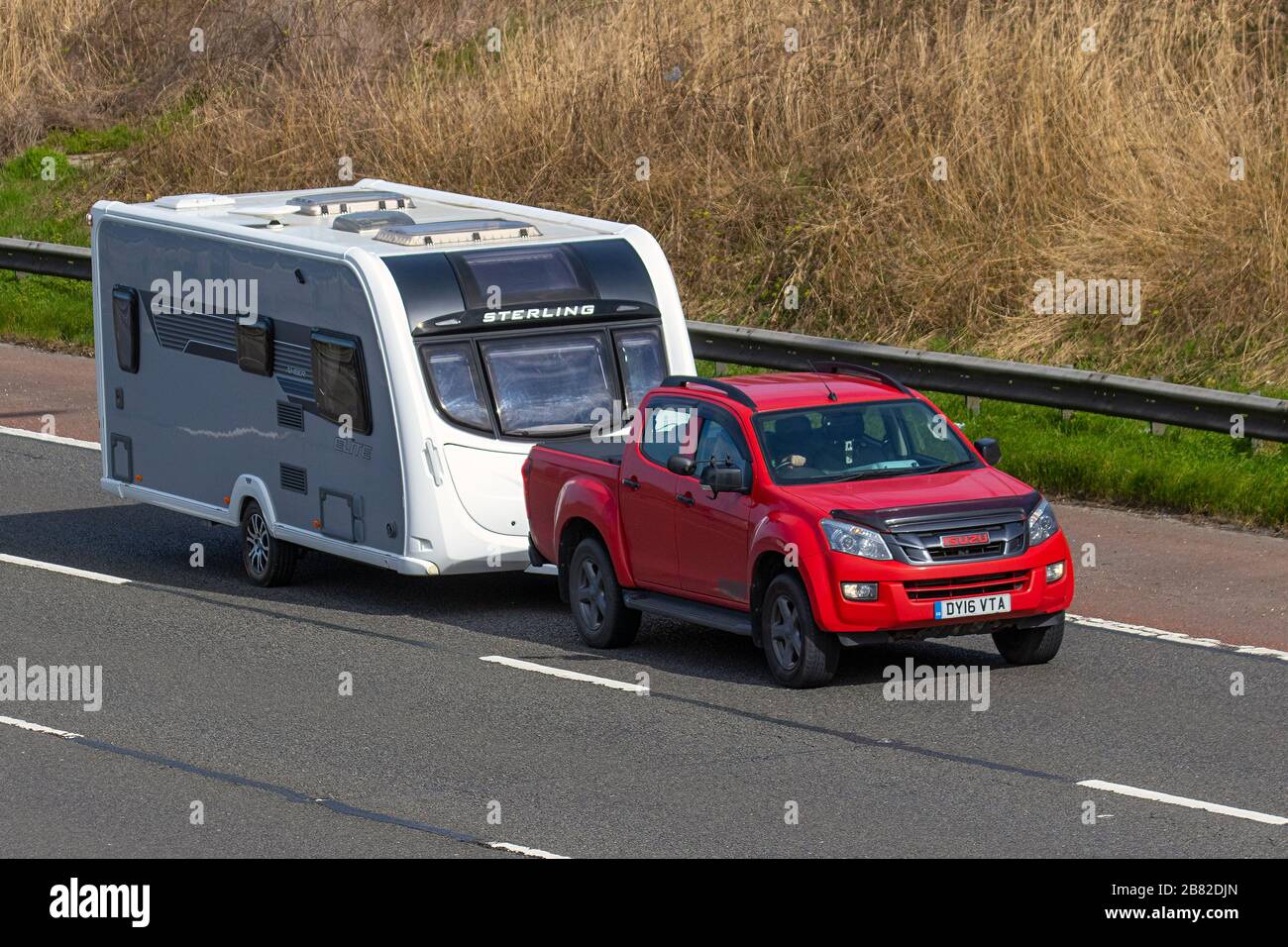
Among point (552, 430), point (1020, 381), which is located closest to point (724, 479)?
point (552, 430)

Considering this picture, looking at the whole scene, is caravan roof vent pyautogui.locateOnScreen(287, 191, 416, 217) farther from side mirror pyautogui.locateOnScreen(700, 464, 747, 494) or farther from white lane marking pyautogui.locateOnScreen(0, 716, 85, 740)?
white lane marking pyautogui.locateOnScreen(0, 716, 85, 740)

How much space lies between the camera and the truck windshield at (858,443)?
13875 mm

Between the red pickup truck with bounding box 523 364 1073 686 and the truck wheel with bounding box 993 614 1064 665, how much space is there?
12 mm

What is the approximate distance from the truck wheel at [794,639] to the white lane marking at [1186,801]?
2113 millimetres

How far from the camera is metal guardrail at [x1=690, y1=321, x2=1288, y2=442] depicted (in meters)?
18.5

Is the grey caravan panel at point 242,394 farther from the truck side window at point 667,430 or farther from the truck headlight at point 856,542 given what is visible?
the truck headlight at point 856,542

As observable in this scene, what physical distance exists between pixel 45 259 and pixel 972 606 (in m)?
18.2

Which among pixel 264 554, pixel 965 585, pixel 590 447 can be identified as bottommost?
pixel 264 554

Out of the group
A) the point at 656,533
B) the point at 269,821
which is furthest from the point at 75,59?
the point at 269,821

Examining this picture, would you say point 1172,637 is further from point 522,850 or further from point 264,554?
point 264,554

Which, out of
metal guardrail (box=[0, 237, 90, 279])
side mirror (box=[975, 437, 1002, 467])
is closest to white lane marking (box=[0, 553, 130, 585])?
side mirror (box=[975, 437, 1002, 467])

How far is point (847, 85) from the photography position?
26891 mm

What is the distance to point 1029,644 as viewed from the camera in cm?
1390

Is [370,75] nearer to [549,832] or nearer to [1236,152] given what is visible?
[1236,152]
